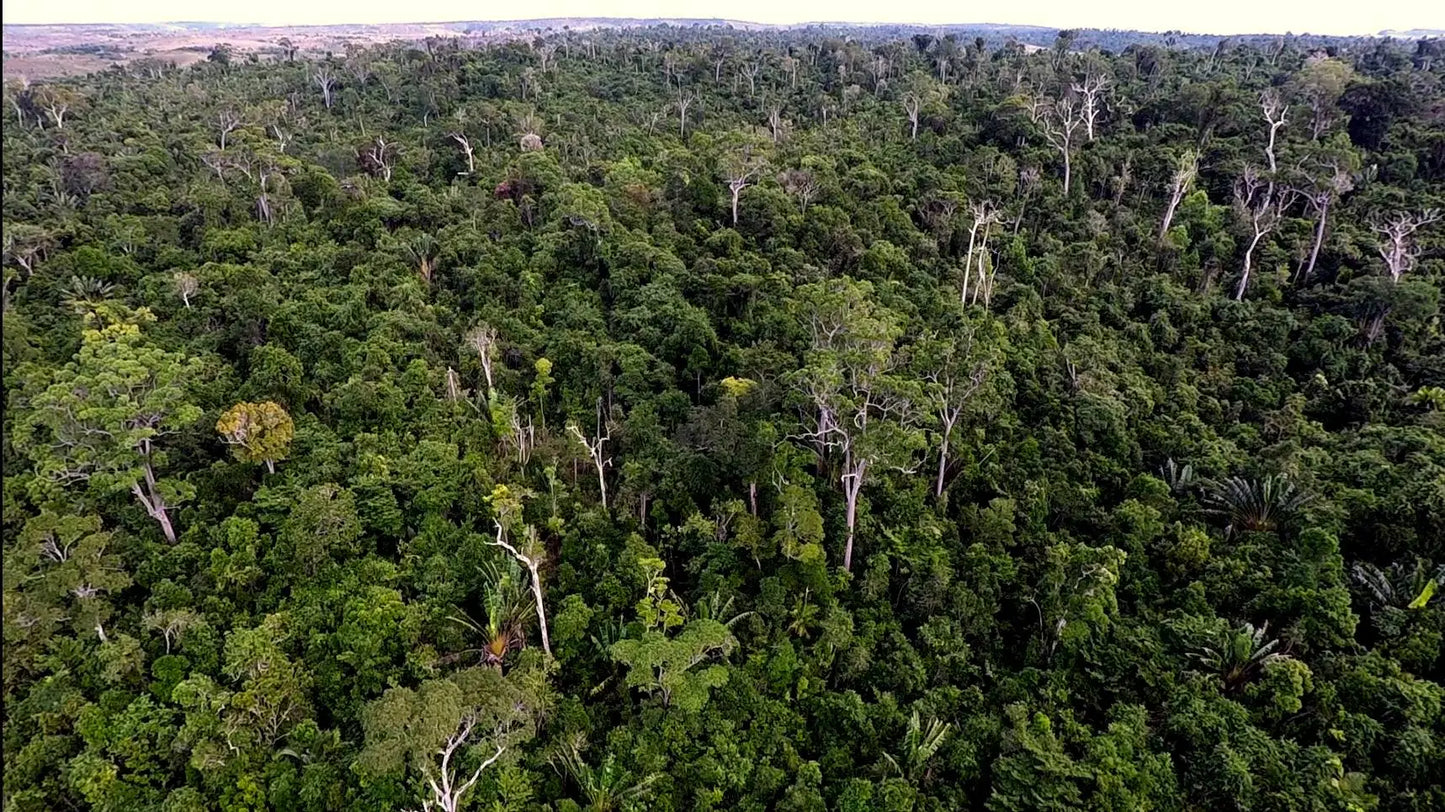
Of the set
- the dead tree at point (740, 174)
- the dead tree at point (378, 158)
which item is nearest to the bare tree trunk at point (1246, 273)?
the dead tree at point (740, 174)

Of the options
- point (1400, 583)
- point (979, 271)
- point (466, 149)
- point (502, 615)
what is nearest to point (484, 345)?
point (502, 615)

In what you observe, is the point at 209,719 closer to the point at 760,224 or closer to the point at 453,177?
the point at 760,224

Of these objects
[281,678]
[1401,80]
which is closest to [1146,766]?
[281,678]

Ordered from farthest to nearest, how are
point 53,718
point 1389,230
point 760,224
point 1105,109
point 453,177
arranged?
point 1105,109, point 453,177, point 760,224, point 1389,230, point 53,718

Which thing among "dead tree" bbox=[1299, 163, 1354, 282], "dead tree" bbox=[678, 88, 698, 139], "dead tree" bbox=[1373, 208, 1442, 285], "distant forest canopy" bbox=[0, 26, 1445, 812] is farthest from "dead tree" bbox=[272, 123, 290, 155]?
"dead tree" bbox=[1373, 208, 1442, 285]

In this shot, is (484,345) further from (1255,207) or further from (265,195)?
(1255,207)

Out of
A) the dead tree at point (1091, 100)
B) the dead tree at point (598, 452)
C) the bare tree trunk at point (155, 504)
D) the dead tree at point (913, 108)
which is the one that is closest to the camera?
the bare tree trunk at point (155, 504)

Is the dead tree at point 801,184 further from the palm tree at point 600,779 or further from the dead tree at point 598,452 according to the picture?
the palm tree at point 600,779
